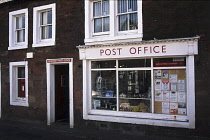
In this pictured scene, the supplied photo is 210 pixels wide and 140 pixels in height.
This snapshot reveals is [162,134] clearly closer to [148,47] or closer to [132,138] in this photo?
[132,138]

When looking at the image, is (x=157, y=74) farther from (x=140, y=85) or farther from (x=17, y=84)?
(x=17, y=84)

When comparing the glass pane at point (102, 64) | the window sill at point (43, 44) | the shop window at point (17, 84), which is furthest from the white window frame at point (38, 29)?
the glass pane at point (102, 64)

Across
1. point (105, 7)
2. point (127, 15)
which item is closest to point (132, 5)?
point (127, 15)

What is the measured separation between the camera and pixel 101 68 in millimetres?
9320

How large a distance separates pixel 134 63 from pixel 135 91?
109 centimetres

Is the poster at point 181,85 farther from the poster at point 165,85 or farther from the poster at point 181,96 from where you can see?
the poster at point 165,85

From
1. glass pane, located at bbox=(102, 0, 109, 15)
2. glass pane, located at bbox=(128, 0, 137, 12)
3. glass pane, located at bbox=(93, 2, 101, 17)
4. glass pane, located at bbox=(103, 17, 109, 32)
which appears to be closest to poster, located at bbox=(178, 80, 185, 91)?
glass pane, located at bbox=(128, 0, 137, 12)

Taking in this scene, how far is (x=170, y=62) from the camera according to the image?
26.2 ft

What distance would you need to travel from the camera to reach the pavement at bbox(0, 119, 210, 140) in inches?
328

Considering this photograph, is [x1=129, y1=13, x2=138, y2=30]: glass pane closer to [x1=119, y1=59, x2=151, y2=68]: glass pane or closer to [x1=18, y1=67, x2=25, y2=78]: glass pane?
[x1=119, y1=59, x2=151, y2=68]: glass pane

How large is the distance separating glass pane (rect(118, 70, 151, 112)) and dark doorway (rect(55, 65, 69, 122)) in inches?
136

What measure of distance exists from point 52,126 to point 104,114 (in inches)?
110

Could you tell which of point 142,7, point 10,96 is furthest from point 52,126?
point 142,7

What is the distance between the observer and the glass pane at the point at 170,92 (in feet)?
25.6
